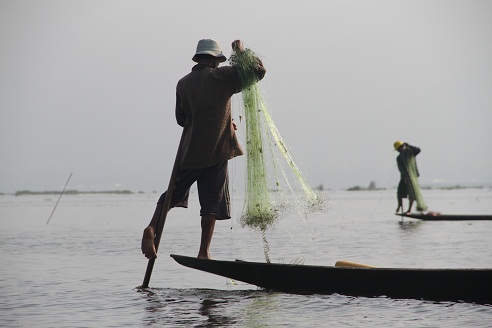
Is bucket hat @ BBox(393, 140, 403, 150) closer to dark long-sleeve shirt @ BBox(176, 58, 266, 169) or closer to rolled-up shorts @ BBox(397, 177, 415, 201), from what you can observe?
rolled-up shorts @ BBox(397, 177, 415, 201)

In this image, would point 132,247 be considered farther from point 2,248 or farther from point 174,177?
point 174,177

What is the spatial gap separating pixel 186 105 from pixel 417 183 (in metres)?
13.2

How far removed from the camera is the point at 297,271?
259 inches

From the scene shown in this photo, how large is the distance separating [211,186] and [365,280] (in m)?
1.78

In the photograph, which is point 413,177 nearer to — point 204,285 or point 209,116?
point 204,285

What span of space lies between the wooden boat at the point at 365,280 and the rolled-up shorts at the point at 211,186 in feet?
1.72

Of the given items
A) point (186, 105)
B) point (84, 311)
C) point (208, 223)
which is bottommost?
point (84, 311)

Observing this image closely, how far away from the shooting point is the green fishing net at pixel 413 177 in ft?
63.4

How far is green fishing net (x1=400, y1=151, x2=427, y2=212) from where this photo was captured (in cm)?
1933

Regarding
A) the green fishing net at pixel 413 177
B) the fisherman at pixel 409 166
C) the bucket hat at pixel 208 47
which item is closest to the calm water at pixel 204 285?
the bucket hat at pixel 208 47

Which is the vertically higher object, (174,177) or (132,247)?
(174,177)

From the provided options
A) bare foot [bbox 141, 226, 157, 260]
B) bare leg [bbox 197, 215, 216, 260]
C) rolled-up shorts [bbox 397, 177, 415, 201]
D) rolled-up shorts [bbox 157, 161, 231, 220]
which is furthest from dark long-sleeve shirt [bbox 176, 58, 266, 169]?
rolled-up shorts [bbox 397, 177, 415, 201]

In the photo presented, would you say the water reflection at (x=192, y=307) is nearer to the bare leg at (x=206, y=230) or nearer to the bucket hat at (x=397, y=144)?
the bare leg at (x=206, y=230)

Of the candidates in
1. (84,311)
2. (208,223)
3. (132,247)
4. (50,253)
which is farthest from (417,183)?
(84,311)
